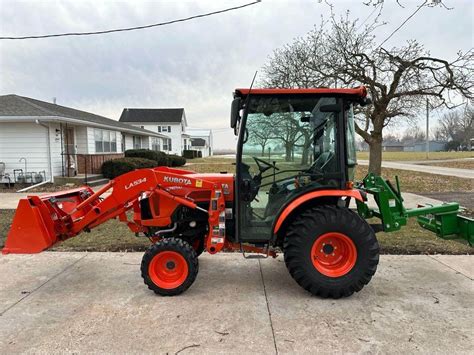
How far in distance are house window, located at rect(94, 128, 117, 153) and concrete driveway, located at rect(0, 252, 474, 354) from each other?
13403mm

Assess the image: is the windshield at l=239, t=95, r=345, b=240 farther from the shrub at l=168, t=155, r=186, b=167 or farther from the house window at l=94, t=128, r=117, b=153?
the shrub at l=168, t=155, r=186, b=167

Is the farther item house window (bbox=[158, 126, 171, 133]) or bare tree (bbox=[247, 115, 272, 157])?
house window (bbox=[158, 126, 171, 133])

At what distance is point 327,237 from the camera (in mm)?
3695

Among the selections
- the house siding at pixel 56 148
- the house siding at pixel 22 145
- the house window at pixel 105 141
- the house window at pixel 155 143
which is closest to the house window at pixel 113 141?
the house window at pixel 105 141

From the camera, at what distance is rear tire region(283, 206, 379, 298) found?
362cm

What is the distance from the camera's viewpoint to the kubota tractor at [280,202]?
364cm

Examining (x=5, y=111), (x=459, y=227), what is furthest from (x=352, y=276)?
(x=5, y=111)

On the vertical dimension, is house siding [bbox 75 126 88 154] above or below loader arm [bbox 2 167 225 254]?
above

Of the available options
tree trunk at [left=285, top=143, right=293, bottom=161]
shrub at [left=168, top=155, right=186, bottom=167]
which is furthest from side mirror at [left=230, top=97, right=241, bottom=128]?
shrub at [left=168, top=155, right=186, bottom=167]

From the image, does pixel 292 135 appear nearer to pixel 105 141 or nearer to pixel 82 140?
pixel 82 140

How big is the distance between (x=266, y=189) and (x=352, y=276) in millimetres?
1290

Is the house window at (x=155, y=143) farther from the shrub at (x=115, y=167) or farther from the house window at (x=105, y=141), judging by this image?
the shrub at (x=115, y=167)

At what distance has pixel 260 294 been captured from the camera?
12.5ft

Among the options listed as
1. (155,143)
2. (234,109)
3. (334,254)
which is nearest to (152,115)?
(155,143)
